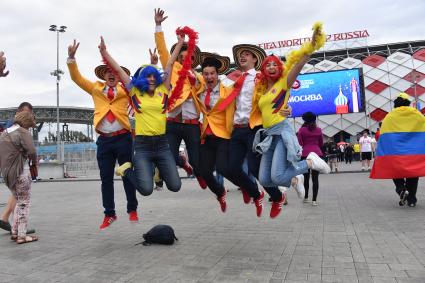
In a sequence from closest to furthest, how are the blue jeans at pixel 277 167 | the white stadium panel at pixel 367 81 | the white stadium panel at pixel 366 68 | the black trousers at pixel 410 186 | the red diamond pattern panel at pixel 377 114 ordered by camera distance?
the blue jeans at pixel 277 167 → the black trousers at pixel 410 186 → the red diamond pattern panel at pixel 377 114 → the white stadium panel at pixel 367 81 → the white stadium panel at pixel 366 68

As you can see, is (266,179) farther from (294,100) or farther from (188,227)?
(294,100)

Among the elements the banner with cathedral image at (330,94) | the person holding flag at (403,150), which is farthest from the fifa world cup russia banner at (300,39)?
the person holding flag at (403,150)

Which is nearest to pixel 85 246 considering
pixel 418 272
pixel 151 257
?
pixel 151 257

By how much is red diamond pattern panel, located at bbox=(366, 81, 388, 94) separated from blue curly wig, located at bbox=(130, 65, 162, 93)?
38.0 metres

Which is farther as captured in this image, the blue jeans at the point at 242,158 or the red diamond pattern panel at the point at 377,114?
the red diamond pattern panel at the point at 377,114

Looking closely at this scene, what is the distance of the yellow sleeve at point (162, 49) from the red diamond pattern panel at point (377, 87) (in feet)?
124

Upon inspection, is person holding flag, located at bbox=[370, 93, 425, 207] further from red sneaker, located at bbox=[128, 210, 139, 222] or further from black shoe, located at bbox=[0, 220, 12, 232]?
black shoe, located at bbox=[0, 220, 12, 232]

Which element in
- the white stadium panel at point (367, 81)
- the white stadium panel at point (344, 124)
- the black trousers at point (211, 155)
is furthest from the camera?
the white stadium panel at point (367, 81)

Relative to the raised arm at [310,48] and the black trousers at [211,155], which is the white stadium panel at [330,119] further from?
the raised arm at [310,48]

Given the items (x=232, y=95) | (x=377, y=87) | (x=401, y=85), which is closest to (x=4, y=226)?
(x=232, y=95)

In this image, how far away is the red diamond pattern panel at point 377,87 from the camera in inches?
1528

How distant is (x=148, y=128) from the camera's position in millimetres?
5004

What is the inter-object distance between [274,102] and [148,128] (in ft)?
5.31

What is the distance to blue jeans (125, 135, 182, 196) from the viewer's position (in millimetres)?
5031
